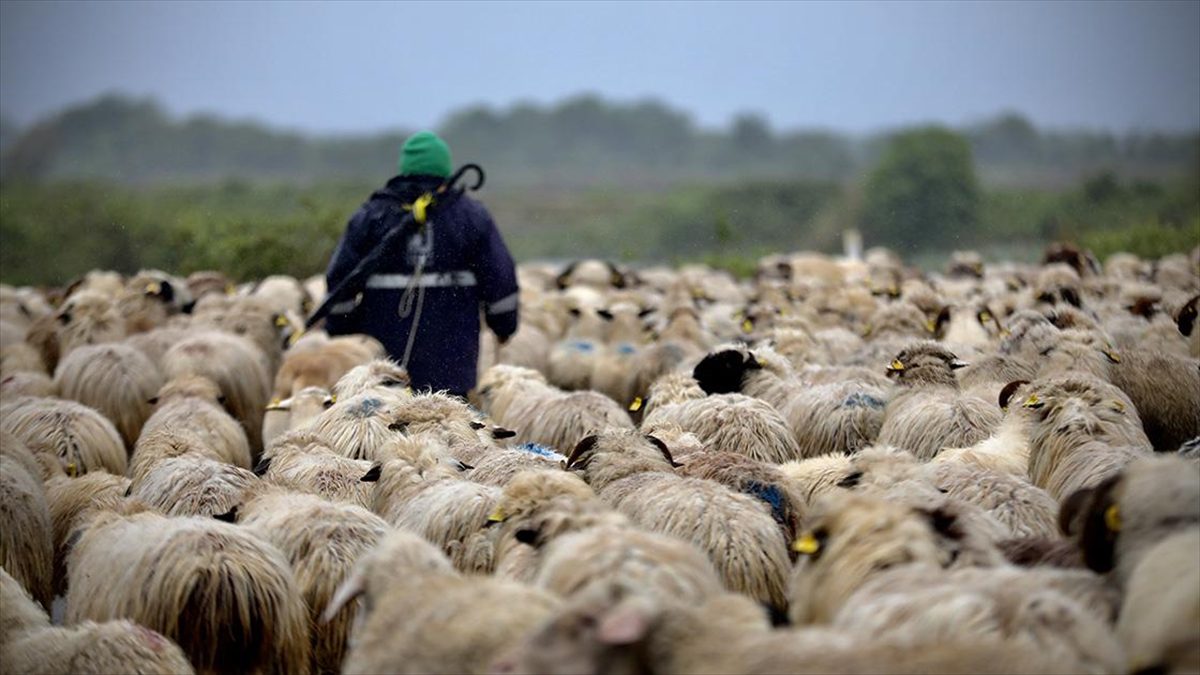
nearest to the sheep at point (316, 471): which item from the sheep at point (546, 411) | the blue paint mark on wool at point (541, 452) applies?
the blue paint mark on wool at point (541, 452)

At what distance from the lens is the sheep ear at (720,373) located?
29.7 ft

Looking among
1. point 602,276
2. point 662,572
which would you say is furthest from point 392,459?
point 602,276

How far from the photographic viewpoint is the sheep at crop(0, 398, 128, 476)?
26.3 feet

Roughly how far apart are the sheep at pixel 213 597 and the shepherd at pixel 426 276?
4189 millimetres

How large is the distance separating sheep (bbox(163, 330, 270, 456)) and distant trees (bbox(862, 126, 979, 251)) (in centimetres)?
3639

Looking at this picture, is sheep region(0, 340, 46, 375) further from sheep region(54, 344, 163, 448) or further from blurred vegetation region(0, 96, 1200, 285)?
blurred vegetation region(0, 96, 1200, 285)

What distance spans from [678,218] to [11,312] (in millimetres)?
39611

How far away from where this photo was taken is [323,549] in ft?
17.8

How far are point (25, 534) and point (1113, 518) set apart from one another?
4.43 metres

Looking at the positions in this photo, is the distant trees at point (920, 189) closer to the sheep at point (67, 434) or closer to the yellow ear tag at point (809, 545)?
the sheep at point (67, 434)

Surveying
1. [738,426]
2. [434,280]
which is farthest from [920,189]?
[738,426]

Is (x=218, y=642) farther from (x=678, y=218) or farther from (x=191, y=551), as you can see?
(x=678, y=218)

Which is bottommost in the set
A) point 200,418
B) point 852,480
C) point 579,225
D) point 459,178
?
point 579,225

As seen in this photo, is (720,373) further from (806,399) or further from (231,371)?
(231,371)
